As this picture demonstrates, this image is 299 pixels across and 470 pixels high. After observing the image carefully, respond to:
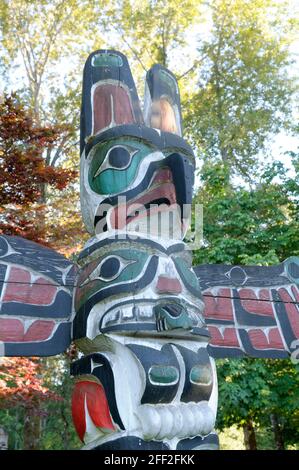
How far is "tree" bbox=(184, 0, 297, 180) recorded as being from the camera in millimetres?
13633

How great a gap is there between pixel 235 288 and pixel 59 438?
518 inches

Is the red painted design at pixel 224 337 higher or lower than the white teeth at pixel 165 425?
higher

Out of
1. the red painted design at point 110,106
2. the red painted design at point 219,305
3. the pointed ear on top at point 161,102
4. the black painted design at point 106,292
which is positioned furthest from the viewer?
the pointed ear on top at point 161,102

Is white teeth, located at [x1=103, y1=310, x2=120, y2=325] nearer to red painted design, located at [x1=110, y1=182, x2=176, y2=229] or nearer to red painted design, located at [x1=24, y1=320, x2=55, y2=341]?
red painted design, located at [x1=24, y1=320, x2=55, y2=341]

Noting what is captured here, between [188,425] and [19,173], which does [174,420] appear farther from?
[19,173]

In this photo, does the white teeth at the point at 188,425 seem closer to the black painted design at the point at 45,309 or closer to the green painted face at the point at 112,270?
the green painted face at the point at 112,270

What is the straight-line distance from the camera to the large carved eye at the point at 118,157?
417cm

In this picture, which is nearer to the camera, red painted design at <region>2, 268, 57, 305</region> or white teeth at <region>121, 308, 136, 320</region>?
white teeth at <region>121, 308, 136, 320</region>

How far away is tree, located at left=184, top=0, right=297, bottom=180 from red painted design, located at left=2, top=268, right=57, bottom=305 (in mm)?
9845

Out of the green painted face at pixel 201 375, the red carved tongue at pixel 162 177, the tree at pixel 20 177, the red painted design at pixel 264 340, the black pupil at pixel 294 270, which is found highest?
the tree at pixel 20 177

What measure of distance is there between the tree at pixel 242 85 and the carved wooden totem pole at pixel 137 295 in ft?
29.3

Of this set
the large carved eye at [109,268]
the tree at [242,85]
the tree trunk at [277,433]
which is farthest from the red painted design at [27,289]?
the tree at [242,85]

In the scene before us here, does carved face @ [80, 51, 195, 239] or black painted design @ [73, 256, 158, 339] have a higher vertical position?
carved face @ [80, 51, 195, 239]

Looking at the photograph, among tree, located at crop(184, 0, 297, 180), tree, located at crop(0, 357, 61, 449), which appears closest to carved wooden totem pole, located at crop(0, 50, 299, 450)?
tree, located at crop(0, 357, 61, 449)
